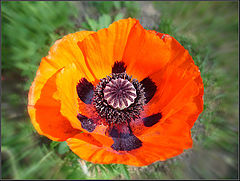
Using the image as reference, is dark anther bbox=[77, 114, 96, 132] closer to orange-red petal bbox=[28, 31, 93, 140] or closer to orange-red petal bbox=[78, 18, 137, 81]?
orange-red petal bbox=[28, 31, 93, 140]

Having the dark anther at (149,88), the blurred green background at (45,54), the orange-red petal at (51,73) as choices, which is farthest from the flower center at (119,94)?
the blurred green background at (45,54)

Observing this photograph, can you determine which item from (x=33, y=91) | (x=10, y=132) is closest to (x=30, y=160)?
(x=10, y=132)

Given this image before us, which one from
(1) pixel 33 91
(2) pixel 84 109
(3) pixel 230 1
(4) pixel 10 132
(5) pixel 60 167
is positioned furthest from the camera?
(3) pixel 230 1

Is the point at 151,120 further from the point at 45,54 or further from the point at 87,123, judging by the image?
the point at 45,54

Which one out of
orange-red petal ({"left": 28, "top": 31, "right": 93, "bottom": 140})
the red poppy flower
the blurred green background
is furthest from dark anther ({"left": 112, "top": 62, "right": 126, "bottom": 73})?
the blurred green background

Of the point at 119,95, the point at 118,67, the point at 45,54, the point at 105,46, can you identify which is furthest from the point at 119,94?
the point at 45,54

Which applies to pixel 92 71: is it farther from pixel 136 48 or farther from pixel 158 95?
pixel 158 95

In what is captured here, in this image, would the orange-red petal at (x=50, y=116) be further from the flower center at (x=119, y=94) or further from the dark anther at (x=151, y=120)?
the dark anther at (x=151, y=120)
